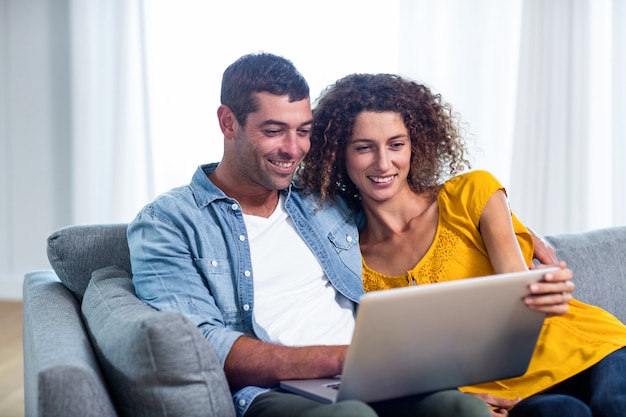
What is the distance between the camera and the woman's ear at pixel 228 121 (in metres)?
2.17

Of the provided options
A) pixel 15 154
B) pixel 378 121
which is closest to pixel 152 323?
pixel 378 121

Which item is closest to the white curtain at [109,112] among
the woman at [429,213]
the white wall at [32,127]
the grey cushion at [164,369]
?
the white wall at [32,127]

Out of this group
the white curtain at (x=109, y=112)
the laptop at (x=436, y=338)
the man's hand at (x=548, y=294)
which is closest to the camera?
the laptop at (x=436, y=338)

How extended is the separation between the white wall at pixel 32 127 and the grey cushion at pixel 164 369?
12.0ft

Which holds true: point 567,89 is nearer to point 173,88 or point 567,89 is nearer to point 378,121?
point 173,88

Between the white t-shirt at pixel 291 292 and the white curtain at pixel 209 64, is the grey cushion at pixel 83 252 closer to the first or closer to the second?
the white t-shirt at pixel 291 292

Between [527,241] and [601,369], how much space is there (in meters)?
0.43

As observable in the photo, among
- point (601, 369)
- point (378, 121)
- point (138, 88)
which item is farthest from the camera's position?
point (138, 88)

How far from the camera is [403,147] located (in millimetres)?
2182

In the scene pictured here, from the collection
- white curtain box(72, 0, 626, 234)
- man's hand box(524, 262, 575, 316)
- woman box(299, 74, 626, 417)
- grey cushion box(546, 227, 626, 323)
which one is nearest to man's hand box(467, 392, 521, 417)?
woman box(299, 74, 626, 417)

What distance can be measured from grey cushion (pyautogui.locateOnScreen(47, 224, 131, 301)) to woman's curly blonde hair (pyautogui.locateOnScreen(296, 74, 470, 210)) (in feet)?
1.75

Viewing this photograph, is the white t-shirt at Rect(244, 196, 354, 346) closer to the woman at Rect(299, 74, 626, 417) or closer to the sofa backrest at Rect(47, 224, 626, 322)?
the woman at Rect(299, 74, 626, 417)

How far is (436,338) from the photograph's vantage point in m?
1.56

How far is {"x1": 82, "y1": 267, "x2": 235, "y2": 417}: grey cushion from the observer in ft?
5.10
